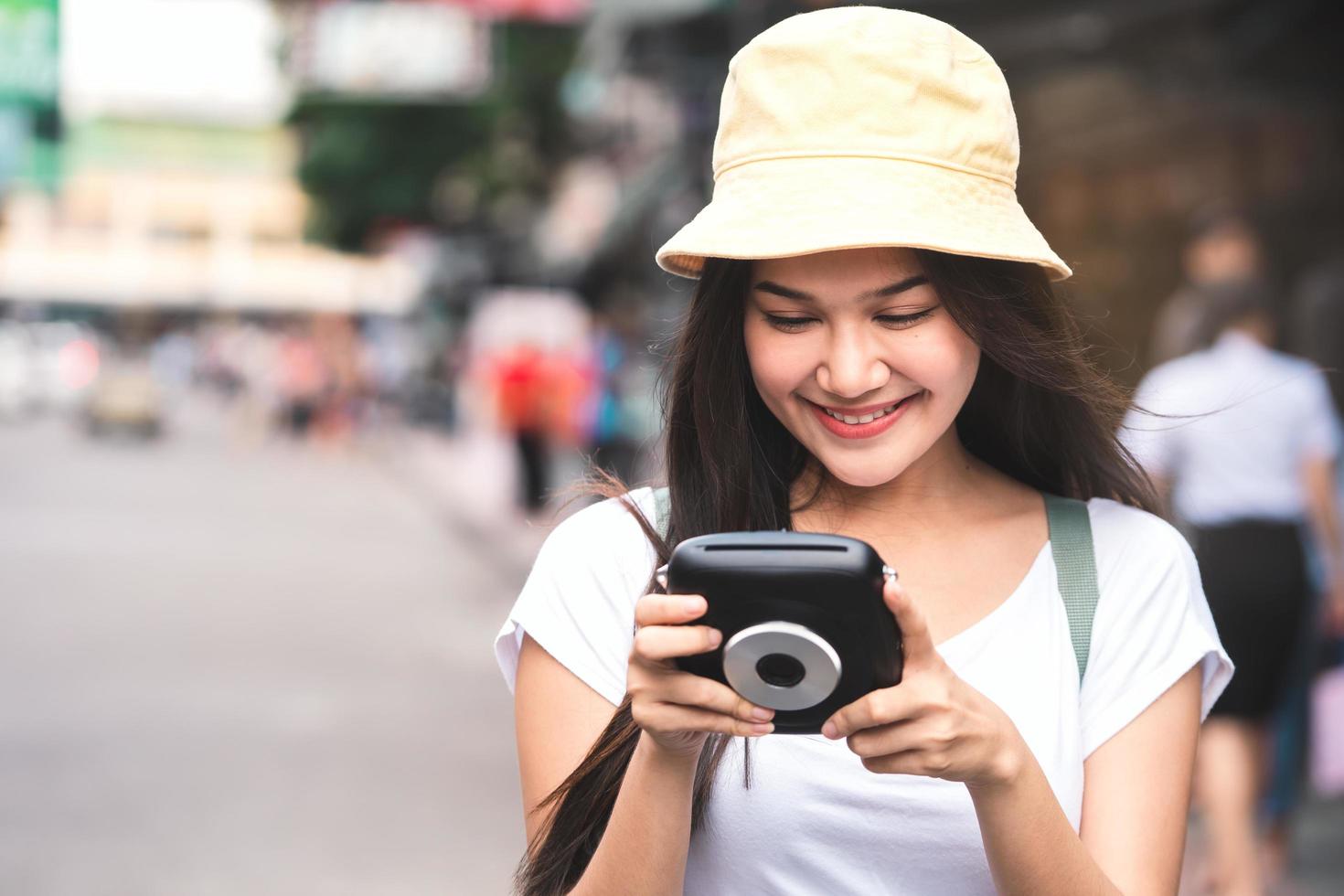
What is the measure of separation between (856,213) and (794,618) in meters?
0.42

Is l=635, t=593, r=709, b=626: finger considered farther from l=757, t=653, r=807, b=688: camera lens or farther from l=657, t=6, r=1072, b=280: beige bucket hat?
l=657, t=6, r=1072, b=280: beige bucket hat

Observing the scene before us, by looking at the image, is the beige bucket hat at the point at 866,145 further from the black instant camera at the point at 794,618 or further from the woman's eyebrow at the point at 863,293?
the black instant camera at the point at 794,618

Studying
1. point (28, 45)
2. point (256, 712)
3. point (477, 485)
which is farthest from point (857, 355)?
point (477, 485)

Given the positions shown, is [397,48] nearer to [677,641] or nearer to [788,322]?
[788,322]

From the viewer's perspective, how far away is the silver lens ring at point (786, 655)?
139cm

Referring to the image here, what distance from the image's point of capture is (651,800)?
5.05 feet

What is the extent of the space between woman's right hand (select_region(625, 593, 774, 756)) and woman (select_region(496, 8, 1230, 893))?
69mm

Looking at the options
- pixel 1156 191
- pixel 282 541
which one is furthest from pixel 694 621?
pixel 282 541

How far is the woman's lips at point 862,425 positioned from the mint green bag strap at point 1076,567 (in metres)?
0.26

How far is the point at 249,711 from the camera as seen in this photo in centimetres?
735

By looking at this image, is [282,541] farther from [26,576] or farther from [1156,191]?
[1156,191]

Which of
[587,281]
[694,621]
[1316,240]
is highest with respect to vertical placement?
[694,621]

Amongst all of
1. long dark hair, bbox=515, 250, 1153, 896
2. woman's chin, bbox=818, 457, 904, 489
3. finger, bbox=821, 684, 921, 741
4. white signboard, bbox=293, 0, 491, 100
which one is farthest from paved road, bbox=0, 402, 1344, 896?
white signboard, bbox=293, 0, 491, 100

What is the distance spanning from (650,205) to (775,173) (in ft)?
58.4
